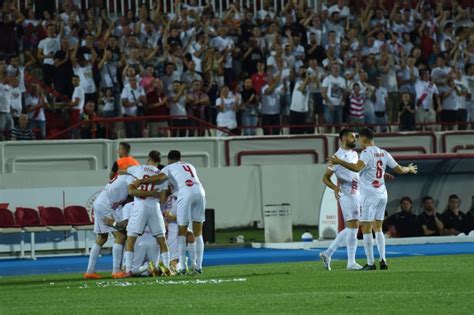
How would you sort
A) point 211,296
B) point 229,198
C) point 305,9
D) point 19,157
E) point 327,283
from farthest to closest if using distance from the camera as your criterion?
point 305,9 < point 229,198 < point 19,157 < point 327,283 < point 211,296

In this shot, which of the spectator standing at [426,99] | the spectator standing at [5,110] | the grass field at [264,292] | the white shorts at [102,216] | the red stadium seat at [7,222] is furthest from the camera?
the spectator standing at [426,99]

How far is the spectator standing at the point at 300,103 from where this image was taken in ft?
109

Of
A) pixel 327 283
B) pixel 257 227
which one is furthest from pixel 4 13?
pixel 327 283

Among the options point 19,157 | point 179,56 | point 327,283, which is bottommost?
point 327,283

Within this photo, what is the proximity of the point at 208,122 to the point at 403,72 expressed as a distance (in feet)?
19.1

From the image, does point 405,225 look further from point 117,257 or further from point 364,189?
point 117,257

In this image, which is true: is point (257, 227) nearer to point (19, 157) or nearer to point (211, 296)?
point (19, 157)

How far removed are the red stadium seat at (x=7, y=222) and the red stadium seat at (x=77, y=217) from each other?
113cm

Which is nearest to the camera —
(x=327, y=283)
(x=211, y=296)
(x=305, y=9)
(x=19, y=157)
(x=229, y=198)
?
(x=211, y=296)

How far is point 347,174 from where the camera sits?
810 inches

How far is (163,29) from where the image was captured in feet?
113

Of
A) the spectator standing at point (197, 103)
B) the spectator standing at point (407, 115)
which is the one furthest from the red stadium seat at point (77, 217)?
the spectator standing at point (407, 115)

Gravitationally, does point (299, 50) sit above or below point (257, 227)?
above

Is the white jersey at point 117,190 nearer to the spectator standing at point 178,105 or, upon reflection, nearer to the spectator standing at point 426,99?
the spectator standing at point 178,105
